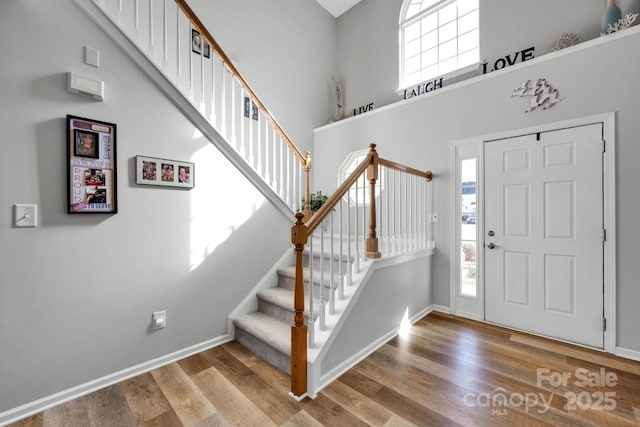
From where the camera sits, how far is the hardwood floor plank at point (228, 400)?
5.46 ft

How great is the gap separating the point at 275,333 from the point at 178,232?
118 cm

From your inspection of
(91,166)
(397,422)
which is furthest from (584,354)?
(91,166)

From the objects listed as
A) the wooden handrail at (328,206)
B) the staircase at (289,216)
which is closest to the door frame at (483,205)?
the staircase at (289,216)

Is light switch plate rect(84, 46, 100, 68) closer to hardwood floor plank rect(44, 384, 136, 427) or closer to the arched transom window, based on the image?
hardwood floor plank rect(44, 384, 136, 427)

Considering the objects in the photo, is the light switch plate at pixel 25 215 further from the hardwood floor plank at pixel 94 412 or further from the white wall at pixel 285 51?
the white wall at pixel 285 51

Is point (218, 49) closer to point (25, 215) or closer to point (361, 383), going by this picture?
point (25, 215)

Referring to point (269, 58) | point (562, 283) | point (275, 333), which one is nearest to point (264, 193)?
point (275, 333)

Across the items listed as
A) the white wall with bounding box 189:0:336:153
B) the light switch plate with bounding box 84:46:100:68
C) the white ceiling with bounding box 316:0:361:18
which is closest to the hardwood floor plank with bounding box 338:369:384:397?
the light switch plate with bounding box 84:46:100:68

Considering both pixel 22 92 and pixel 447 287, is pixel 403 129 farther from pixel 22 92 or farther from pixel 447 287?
pixel 22 92

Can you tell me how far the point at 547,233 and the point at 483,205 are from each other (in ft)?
2.04

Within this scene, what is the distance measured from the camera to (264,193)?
300cm

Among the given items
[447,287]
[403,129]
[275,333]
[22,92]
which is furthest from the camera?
[403,129]

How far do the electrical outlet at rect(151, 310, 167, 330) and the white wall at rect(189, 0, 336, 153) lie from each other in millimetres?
3087

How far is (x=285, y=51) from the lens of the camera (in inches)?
171
